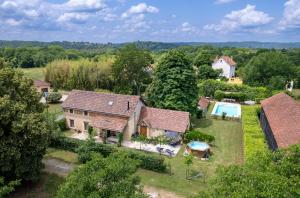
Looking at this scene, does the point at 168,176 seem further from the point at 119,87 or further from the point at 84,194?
the point at 119,87

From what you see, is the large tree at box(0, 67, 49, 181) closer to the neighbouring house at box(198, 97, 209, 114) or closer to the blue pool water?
the blue pool water

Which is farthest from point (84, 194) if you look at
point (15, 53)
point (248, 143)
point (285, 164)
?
point (15, 53)

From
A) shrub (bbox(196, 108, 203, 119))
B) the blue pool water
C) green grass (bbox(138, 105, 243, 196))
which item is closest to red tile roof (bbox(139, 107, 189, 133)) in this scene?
the blue pool water

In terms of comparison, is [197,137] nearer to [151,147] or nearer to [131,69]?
[151,147]

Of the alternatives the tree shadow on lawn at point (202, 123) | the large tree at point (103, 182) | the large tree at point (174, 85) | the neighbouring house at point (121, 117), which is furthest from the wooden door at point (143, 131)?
the large tree at point (103, 182)

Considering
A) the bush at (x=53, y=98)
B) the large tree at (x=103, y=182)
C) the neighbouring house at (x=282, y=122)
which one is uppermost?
the large tree at (x=103, y=182)

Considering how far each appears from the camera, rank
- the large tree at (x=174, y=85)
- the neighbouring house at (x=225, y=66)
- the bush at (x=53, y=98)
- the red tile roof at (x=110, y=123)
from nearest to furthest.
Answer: the red tile roof at (x=110, y=123), the large tree at (x=174, y=85), the bush at (x=53, y=98), the neighbouring house at (x=225, y=66)

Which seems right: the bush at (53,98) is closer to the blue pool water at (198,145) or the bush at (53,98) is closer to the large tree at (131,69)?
the large tree at (131,69)
